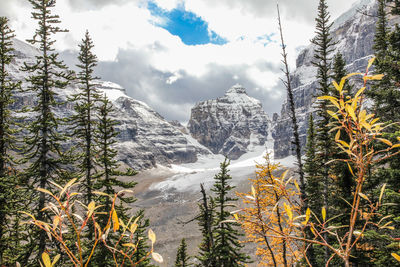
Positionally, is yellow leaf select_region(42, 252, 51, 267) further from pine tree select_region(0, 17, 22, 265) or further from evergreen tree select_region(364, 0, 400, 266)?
pine tree select_region(0, 17, 22, 265)

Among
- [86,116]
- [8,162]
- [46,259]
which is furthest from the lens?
[86,116]

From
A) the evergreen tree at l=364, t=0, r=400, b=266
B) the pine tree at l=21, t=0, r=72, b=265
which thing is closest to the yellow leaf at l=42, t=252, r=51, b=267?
the evergreen tree at l=364, t=0, r=400, b=266

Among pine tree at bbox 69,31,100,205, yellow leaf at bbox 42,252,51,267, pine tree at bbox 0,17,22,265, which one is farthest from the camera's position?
pine tree at bbox 69,31,100,205

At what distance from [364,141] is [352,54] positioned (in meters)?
247

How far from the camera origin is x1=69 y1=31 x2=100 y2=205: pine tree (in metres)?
14.0

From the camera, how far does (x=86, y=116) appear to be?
14.5 meters

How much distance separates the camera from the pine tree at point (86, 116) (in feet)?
45.9

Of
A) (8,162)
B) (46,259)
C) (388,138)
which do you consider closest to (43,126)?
→ (8,162)

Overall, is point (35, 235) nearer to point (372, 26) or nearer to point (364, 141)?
point (364, 141)

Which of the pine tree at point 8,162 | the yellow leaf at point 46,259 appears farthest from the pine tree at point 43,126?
the yellow leaf at point 46,259

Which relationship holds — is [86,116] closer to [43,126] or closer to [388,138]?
[43,126]

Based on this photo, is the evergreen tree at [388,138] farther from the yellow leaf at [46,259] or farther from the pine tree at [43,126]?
the pine tree at [43,126]

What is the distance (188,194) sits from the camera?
130 meters

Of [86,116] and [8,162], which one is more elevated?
[86,116]
